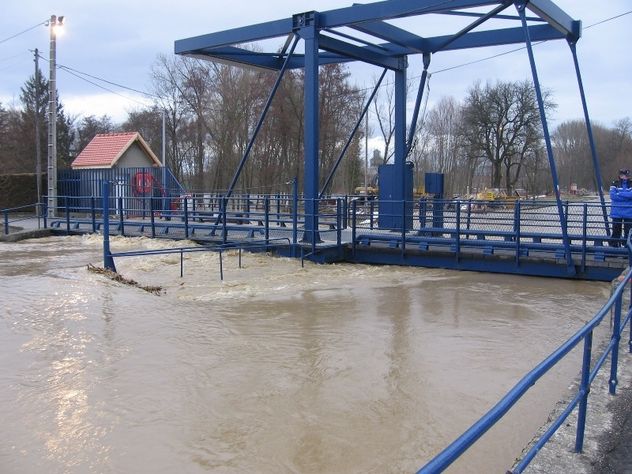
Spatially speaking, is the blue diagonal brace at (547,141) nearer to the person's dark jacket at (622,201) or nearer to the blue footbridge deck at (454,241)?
the blue footbridge deck at (454,241)

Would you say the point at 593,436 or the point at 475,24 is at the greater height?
the point at 475,24

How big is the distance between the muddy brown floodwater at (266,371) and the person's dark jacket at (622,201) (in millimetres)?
1873

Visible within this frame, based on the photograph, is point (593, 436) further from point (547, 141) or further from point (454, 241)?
point (454, 241)

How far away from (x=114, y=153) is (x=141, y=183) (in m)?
4.10

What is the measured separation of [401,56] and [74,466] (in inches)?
602

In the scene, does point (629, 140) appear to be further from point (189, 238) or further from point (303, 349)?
point (303, 349)

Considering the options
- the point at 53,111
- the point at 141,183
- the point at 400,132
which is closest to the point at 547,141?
the point at 400,132

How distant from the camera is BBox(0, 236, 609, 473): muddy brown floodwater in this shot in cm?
460

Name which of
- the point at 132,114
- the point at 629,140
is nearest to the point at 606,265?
the point at 132,114

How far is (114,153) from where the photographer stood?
27.8 m

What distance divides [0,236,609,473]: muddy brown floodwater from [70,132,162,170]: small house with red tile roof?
1677 centimetres

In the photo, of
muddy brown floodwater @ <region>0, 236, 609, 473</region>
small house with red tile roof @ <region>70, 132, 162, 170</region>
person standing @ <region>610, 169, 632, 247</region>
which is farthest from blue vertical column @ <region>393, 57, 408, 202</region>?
small house with red tile roof @ <region>70, 132, 162, 170</region>

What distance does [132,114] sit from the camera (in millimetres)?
51844

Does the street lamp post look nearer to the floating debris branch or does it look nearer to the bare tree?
the floating debris branch
